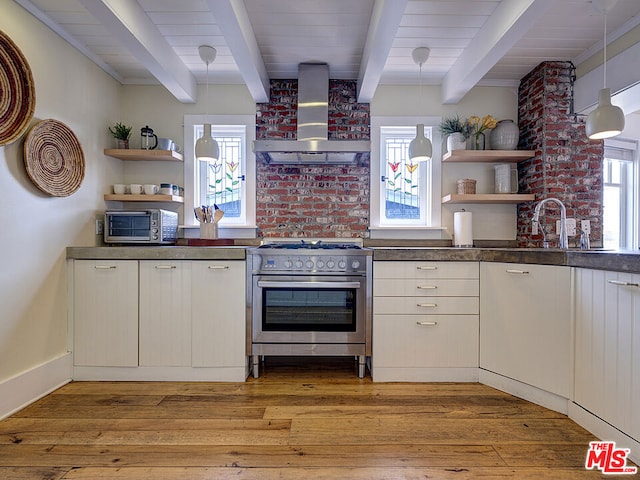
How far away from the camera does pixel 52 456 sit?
1.64 metres

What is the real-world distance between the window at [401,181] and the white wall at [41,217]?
231 cm

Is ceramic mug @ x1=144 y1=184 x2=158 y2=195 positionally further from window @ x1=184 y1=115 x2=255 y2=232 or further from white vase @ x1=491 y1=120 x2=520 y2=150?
white vase @ x1=491 y1=120 x2=520 y2=150

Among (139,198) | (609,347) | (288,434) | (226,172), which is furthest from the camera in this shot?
(226,172)

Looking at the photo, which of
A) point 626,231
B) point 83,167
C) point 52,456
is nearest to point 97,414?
point 52,456

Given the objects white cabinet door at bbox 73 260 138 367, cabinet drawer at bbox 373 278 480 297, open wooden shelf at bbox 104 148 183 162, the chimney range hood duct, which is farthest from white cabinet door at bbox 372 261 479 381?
open wooden shelf at bbox 104 148 183 162

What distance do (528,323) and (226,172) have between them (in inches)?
105

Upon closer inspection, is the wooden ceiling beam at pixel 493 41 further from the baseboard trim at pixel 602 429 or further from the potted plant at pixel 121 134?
the potted plant at pixel 121 134

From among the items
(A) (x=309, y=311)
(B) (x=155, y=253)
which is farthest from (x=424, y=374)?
(B) (x=155, y=253)

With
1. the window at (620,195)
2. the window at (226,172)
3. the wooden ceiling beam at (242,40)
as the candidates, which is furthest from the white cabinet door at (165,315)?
the window at (620,195)

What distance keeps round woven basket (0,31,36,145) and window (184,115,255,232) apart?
4.15ft

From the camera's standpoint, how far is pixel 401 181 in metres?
3.34

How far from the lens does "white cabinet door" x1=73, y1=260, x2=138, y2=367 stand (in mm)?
2453

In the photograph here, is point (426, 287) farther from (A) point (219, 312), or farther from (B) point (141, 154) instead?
(B) point (141, 154)

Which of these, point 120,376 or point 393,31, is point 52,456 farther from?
point 393,31
